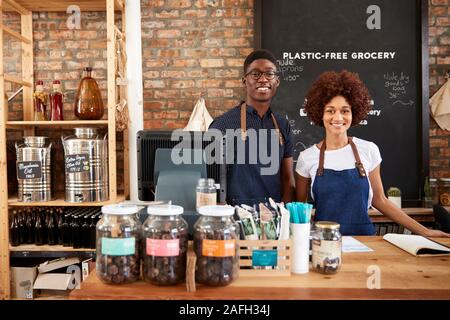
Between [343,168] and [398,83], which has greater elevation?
[398,83]

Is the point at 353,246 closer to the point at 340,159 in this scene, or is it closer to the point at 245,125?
the point at 340,159

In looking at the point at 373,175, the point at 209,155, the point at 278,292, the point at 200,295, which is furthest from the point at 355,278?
the point at 373,175

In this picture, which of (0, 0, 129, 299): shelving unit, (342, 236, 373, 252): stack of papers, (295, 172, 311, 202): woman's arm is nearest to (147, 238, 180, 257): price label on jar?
(342, 236, 373, 252): stack of papers

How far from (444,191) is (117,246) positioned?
2.87 m

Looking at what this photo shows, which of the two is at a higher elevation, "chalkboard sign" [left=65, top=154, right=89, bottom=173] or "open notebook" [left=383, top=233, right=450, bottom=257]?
"chalkboard sign" [left=65, top=154, right=89, bottom=173]

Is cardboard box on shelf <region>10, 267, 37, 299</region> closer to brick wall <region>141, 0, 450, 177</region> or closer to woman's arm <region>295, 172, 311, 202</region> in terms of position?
brick wall <region>141, 0, 450, 177</region>

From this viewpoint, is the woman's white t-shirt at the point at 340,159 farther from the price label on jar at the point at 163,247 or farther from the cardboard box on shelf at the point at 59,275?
the cardboard box on shelf at the point at 59,275

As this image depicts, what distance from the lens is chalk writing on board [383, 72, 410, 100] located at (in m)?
3.34

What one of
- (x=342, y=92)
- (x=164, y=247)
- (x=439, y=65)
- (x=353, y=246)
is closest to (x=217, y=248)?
(x=164, y=247)

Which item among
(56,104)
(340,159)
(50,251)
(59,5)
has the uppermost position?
(59,5)

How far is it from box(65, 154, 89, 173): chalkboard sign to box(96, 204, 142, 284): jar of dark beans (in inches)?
69.0

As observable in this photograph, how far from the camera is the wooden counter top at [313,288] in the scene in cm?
121

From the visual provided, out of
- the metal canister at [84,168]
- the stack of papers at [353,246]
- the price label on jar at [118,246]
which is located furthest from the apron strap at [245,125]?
the price label on jar at [118,246]

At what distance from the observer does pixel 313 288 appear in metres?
1.25
